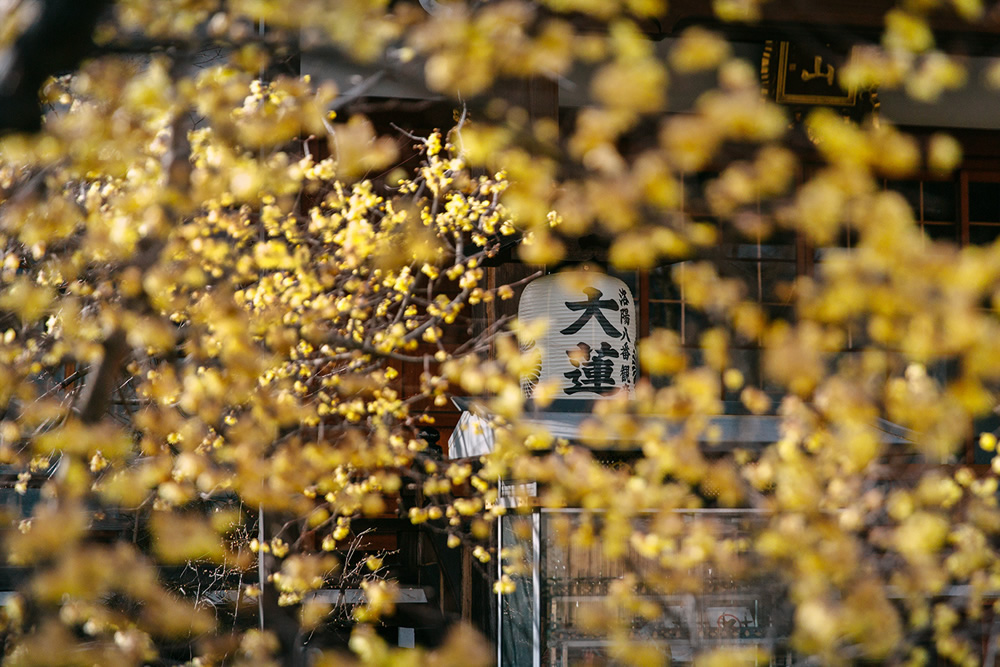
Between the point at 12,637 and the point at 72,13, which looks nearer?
the point at 72,13

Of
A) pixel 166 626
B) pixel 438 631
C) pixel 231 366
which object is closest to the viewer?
pixel 166 626

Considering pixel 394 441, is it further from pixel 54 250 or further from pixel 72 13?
pixel 72 13

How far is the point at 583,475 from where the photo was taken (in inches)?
145

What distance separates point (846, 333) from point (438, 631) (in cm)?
480

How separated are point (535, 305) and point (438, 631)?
9.45ft

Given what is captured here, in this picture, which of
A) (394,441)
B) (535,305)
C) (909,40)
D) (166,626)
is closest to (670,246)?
(909,40)

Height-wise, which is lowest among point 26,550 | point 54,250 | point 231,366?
point 26,550

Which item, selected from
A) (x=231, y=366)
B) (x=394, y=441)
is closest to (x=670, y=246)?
(x=231, y=366)

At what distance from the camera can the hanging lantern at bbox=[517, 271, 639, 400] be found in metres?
6.80

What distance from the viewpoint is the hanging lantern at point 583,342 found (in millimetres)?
6800

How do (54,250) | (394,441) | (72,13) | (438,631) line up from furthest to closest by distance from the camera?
(438,631) < (394,441) < (54,250) < (72,13)

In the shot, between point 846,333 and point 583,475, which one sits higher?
point 846,333

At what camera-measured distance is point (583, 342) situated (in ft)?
22.3

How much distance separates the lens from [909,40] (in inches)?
103
